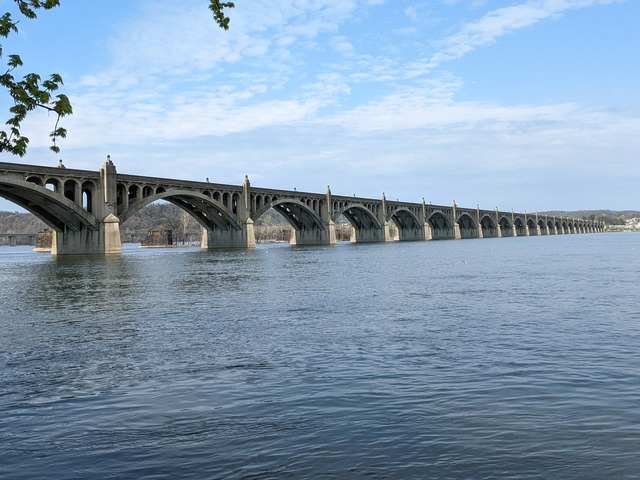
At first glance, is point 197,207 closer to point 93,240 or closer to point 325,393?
point 93,240

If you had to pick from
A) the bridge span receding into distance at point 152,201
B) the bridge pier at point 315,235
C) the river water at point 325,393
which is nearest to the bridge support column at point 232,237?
the bridge span receding into distance at point 152,201

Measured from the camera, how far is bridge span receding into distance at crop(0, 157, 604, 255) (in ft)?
243

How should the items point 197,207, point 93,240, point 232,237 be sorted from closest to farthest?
point 93,240
point 197,207
point 232,237

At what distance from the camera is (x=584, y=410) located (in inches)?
351

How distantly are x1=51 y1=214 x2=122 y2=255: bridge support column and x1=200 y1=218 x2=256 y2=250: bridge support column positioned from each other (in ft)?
101

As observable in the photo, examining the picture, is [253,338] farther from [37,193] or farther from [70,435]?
[37,193]

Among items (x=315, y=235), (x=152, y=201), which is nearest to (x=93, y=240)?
(x=152, y=201)

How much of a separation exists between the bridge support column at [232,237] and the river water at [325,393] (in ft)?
291

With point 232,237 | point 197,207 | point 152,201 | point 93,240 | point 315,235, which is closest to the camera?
point 93,240

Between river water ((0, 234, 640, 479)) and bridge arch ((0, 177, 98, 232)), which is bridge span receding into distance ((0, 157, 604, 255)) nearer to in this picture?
bridge arch ((0, 177, 98, 232))

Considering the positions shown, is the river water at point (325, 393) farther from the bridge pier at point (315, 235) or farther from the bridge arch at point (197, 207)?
the bridge pier at point (315, 235)

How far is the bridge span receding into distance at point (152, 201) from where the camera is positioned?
243 feet

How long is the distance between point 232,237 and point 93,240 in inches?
1322

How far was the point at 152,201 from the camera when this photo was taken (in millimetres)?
91438
